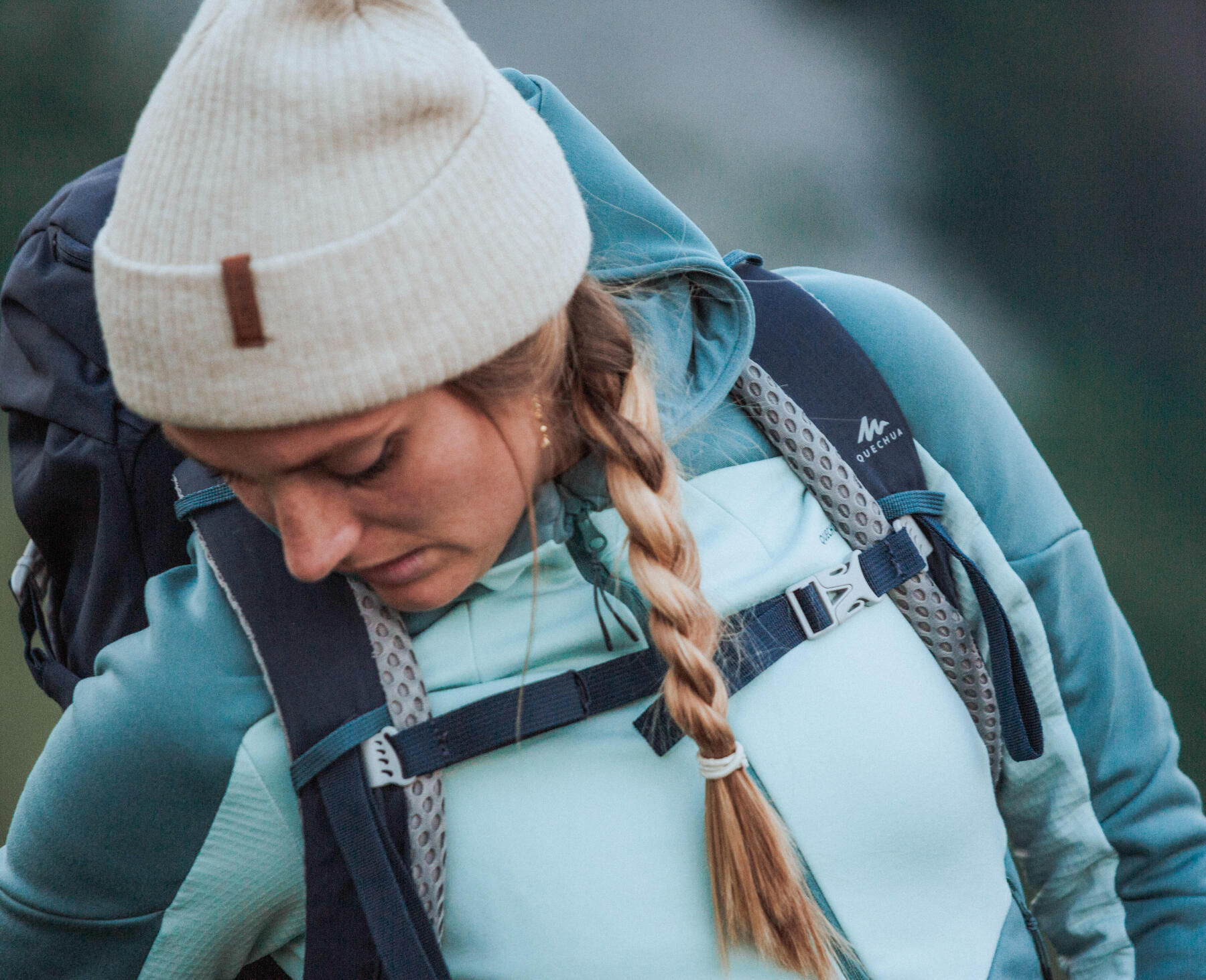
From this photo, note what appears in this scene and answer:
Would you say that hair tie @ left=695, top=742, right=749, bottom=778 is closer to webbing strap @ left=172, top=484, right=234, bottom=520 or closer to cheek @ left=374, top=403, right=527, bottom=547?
cheek @ left=374, top=403, right=527, bottom=547

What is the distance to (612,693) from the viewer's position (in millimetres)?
889

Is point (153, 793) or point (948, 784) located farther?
point (948, 784)

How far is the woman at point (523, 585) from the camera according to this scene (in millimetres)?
671

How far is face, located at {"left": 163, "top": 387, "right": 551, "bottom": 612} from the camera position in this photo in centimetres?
71

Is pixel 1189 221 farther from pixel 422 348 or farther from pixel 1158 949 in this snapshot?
pixel 422 348

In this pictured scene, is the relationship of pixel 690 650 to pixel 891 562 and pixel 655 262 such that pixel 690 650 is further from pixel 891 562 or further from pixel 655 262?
pixel 655 262

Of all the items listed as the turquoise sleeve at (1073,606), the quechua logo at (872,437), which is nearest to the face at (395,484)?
the quechua logo at (872,437)

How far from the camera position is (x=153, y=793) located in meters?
0.83

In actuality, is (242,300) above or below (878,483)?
above

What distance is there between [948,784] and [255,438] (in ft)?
2.18

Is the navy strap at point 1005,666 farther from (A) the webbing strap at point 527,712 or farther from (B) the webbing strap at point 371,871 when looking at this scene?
(B) the webbing strap at point 371,871

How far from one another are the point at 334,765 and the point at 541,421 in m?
0.31

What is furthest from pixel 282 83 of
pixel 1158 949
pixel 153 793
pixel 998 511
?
pixel 1158 949

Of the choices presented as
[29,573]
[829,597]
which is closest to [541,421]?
[829,597]
